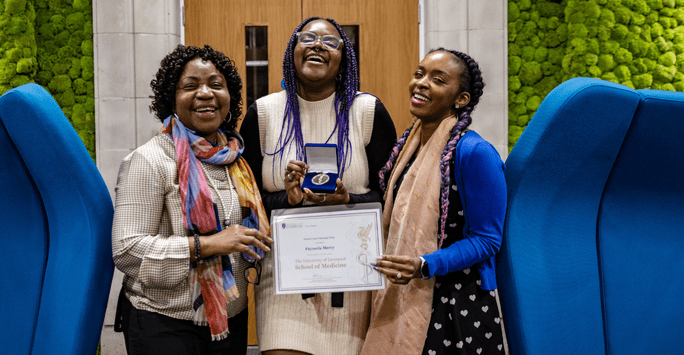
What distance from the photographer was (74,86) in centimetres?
354

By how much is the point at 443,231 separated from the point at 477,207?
15cm

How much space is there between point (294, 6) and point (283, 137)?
6.67ft

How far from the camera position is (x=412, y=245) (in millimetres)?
1736

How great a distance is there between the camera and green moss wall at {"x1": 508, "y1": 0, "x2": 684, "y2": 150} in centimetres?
351

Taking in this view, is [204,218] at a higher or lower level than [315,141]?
lower

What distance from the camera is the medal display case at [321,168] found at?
170 centimetres

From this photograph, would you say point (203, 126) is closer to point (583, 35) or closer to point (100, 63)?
point (100, 63)

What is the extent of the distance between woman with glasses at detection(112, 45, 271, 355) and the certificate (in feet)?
0.31

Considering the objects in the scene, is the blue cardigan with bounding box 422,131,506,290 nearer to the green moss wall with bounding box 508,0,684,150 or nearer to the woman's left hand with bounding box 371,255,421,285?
the woman's left hand with bounding box 371,255,421,285

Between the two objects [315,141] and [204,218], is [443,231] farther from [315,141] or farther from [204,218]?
[204,218]

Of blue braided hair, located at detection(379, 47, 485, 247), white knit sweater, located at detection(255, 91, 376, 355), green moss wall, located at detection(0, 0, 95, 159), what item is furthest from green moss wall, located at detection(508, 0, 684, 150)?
green moss wall, located at detection(0, 0, 95, 159)

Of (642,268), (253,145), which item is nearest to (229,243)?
(253,145)

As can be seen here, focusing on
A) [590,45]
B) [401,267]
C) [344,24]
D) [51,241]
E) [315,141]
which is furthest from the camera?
[344,24]

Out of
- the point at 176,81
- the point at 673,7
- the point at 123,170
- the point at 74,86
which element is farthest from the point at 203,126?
the point at 673,7
